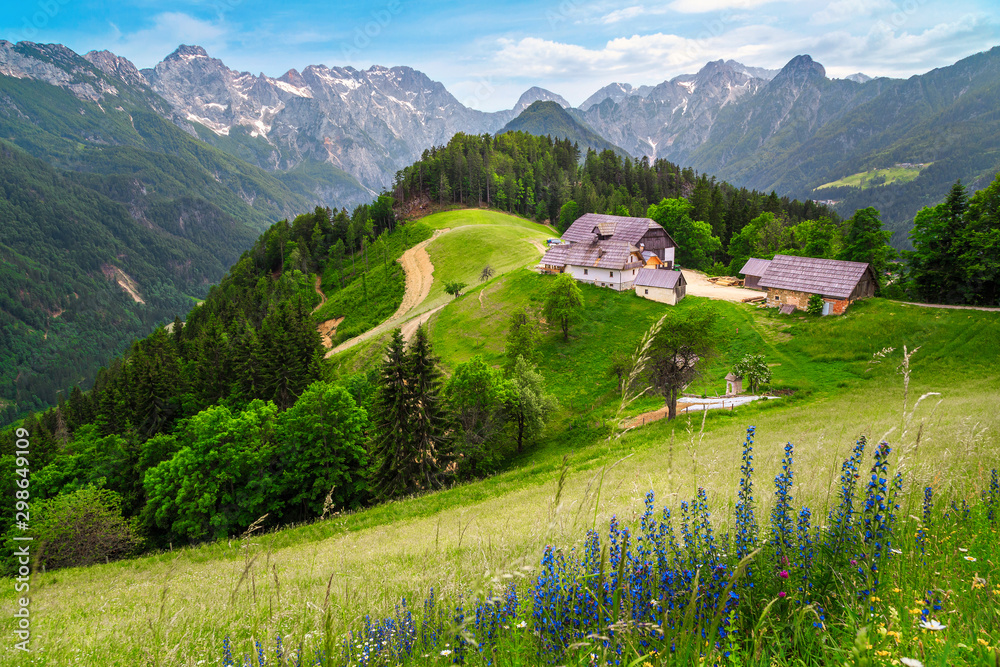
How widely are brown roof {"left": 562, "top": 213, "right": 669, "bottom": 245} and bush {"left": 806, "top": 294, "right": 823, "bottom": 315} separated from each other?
2657 cm

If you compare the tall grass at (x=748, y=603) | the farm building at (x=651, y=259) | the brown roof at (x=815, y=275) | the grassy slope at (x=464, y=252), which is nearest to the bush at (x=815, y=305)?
the brown roof at (x=815, y=275)

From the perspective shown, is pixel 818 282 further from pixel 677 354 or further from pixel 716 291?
pixel 677 354

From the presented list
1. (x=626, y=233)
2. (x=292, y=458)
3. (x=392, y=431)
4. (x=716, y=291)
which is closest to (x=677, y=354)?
(x=392, y=431)

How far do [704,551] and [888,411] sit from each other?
26.6 meters

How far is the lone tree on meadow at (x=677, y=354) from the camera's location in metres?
34.2

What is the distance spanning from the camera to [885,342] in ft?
135

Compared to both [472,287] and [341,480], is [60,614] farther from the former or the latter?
[472,287]

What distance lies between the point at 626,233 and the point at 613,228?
2.05 metres

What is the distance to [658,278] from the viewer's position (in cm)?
5628

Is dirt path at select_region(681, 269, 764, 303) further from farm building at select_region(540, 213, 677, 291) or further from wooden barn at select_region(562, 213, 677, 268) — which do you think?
wooden barn at select_region(562, 213, 677, 268)

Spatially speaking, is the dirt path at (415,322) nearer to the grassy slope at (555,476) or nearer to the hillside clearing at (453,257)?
the hillside clearing at (453,257)

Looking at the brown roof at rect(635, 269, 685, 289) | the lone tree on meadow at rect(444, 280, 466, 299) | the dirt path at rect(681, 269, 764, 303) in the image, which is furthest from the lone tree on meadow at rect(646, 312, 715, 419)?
the lone tree on meadow at rect(444, 280, 466, 299)

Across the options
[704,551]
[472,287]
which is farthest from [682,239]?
[704,551]

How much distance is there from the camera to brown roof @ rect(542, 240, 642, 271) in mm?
60281
